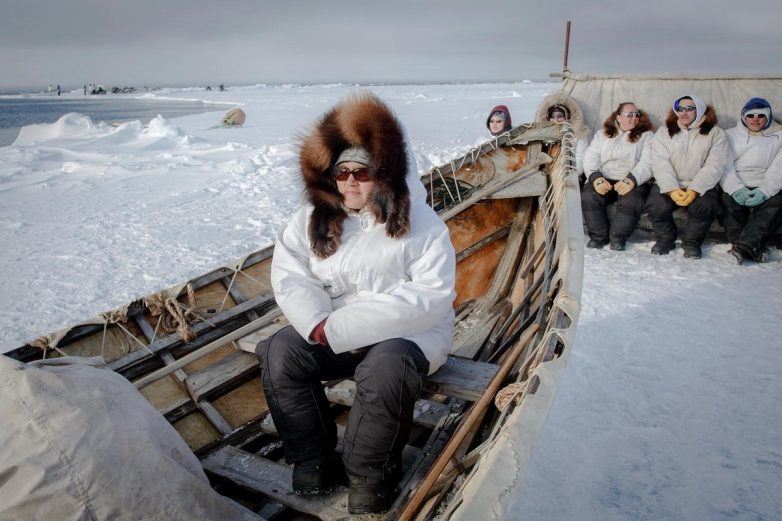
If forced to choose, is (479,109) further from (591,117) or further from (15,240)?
(15,240)

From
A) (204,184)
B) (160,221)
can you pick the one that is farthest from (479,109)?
(160,221)

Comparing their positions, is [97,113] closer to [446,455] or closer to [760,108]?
[760,108]

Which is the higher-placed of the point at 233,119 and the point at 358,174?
the point at 233,119

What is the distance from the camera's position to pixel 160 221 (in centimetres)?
679

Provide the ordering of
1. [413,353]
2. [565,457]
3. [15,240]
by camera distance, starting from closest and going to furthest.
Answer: [413,353], [565,457], [15,240]

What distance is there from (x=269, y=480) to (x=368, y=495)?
0.46 metres

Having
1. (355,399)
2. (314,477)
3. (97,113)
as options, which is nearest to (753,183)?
(355,399)

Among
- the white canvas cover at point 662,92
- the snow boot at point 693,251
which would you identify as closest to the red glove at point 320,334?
the snow boot at point 693,251

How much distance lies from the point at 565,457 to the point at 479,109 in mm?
21534

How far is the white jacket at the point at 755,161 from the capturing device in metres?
4.42

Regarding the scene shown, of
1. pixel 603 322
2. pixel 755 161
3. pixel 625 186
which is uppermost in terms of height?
pixel 755 161

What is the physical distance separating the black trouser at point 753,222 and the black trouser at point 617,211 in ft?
2.48

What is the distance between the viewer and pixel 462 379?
192cm

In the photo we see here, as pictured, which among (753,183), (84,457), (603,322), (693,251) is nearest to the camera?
(84,457)
